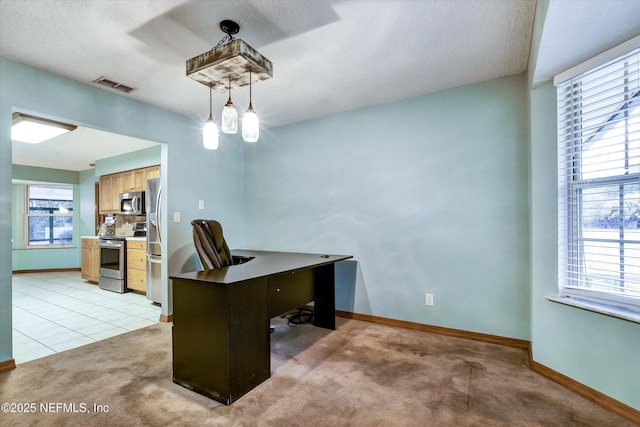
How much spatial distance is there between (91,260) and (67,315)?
2.33 meters

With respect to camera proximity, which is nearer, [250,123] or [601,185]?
[601,185]

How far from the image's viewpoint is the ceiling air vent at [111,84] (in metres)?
2.59

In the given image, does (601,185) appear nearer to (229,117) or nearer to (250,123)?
(250,123)

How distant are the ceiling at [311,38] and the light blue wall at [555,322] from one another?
0.46 meters

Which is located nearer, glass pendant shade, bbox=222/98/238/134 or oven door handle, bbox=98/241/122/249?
glass pendant shade, bbox=222/98/238/134

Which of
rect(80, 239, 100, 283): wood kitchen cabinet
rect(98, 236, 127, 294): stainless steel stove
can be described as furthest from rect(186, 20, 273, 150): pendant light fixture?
rect(80, 239, 100, 283): wood kitchen cabinet

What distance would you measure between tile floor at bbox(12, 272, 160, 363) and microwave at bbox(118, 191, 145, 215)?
4.33ft

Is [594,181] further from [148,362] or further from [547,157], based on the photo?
[148,362]

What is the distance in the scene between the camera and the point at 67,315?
365 centimetres

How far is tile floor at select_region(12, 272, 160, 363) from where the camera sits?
2797 millimetres

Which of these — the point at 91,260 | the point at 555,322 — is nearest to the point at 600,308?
the point at 555,322

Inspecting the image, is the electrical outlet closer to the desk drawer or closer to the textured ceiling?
the desk drawer

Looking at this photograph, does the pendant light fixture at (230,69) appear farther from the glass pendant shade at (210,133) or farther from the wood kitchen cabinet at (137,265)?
the wood kitchen cabinet at (137,265)

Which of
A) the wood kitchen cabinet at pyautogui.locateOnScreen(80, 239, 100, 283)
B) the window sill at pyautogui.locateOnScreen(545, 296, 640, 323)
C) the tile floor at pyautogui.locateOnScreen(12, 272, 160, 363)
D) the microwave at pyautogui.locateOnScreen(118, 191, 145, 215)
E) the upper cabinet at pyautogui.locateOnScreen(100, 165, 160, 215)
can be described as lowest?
the tile floor at pyautogui.locateOnScreen(12, 272, 160, 363)
